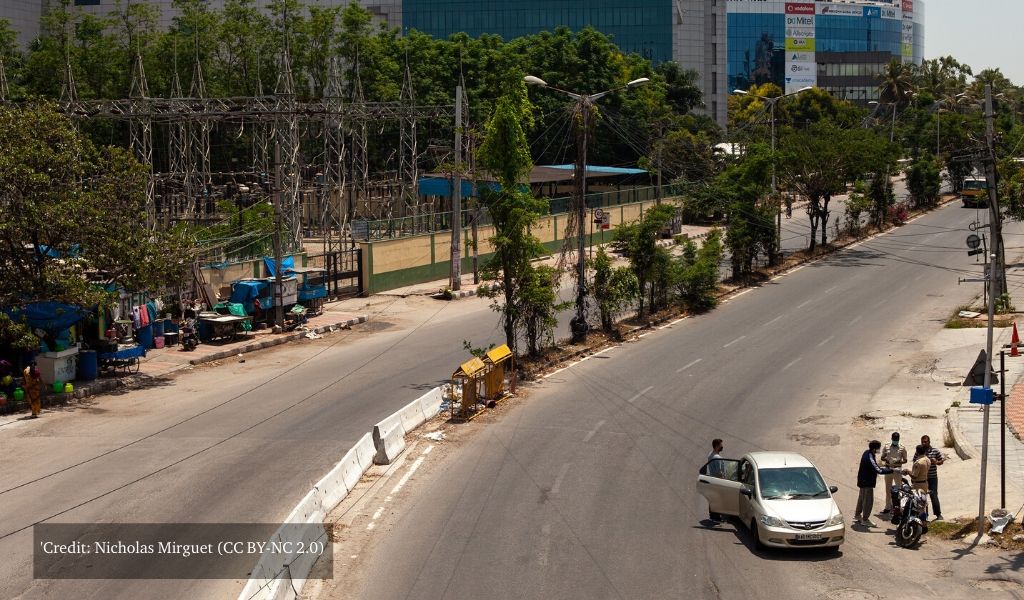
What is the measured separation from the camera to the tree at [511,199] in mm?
30828

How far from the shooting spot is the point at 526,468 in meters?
21.8

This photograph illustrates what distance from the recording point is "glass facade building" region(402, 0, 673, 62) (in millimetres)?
127375

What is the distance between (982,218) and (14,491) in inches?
2574

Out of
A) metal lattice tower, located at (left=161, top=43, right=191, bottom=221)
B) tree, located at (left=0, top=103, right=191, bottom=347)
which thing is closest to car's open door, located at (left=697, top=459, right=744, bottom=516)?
tree, located at (left=0, top=103, right=191, bottom=347)

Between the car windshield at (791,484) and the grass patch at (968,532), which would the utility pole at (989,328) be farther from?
the car windshield at (791,484)

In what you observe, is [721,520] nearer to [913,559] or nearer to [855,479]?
[913,559]

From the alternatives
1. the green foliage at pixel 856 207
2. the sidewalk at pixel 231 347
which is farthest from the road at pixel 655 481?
the green foliage at pixel 856 207

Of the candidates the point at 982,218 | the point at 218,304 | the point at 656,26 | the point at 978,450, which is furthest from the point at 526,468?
the point at 656,26

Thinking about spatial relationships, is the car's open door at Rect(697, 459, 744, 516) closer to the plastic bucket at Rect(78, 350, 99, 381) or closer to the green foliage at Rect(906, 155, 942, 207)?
the plastic bucket at Rect(78, 350, 99, 381)

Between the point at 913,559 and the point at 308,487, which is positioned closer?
the point at 913,559

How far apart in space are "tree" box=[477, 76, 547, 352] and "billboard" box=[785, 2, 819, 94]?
5651 inches

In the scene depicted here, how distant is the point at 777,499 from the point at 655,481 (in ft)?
13.2

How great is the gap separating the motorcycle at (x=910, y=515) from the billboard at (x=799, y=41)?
511 feet

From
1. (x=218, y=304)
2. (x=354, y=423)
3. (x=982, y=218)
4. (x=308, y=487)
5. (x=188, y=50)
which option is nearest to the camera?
(x=308, y=487)
